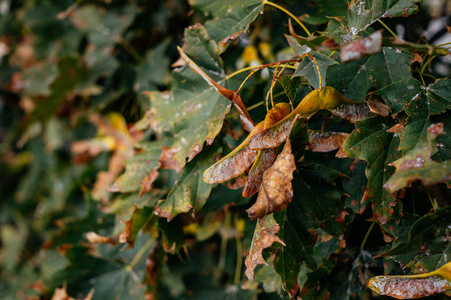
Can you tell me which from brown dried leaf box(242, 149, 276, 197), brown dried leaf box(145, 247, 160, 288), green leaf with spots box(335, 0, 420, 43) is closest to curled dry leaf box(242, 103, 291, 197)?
brown dried leaf box(242, 149, 276, 197)

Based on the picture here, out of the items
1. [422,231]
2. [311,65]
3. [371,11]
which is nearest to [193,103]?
[311,65]

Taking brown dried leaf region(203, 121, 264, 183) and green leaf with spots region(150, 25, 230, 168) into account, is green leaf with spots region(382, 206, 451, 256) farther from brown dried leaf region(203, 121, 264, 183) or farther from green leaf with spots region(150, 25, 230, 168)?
green leaf with spots region(150, 25, 230, 168)

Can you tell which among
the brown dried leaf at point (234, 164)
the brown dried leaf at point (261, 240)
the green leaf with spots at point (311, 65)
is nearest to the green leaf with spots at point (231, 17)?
the green leaf with spots at point (311, 65)

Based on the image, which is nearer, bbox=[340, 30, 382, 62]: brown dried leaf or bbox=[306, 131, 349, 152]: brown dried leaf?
bbox=[340, 30, 382, 62]: brown dried leaf

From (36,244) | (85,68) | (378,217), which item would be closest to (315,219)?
(378,217)

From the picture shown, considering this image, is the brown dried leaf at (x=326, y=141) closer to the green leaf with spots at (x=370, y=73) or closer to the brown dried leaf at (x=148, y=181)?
the green leaf with spots at (x=370, y=73)

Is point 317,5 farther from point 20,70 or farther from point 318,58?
point 20,70

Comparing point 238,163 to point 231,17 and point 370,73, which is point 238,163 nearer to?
point 370,73
